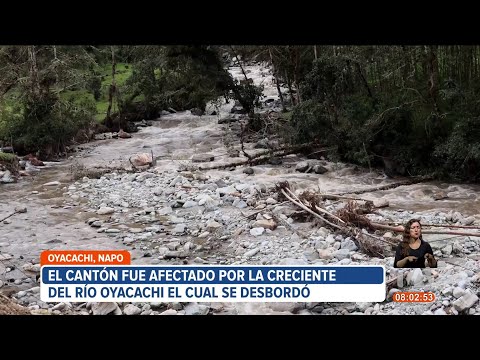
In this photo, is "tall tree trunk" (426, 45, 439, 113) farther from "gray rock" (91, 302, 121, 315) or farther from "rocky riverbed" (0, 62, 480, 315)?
"gray rock" (91, 302, 121, 315)

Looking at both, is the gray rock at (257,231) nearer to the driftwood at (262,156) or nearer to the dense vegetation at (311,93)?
the dense vegetation at (311,93)

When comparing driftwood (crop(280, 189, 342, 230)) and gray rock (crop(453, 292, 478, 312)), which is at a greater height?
driftwood (crop(280, 189, 342, 230))

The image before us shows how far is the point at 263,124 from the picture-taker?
1049cm

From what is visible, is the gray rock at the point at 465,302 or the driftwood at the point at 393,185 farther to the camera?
the driftwood at the point at 393,185

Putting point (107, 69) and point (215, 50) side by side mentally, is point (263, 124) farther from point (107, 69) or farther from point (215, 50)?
point (107, 69)

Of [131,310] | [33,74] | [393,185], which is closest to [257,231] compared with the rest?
[131,310]

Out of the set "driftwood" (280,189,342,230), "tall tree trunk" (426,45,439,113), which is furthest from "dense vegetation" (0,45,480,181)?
"driftwood" (280,189,342,230)
